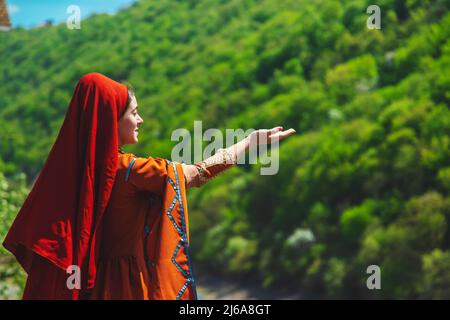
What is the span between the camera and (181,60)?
7575 cm

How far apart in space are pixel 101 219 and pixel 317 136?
3355 centimetres

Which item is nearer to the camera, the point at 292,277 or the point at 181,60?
the point at 292,277

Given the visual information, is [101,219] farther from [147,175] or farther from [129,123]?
[129,123]

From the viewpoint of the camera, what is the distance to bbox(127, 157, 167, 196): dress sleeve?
3326 mm

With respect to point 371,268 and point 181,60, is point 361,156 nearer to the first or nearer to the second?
point 371,268

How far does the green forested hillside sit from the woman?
7.03m

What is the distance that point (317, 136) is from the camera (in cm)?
3653

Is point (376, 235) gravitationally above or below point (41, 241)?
above

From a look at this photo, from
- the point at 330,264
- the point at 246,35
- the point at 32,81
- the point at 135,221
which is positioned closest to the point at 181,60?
the point at 246,35

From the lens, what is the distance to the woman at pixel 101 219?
3.27 m

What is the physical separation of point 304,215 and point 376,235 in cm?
731

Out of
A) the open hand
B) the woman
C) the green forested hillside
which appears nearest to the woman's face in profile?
the woman

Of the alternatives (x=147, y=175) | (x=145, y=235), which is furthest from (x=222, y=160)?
(x=145, y=235)

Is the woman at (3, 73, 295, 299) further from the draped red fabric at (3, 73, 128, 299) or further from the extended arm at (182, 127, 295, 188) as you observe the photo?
the extended arm at (182, 127, 295, 188)
